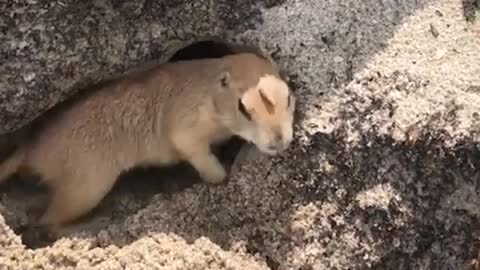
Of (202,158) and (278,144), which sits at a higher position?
(278,144)

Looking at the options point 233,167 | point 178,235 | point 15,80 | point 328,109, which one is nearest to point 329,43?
point 328,109

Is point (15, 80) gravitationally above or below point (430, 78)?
above

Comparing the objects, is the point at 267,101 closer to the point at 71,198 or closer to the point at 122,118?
the point at 122,118

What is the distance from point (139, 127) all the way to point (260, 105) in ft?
1.68

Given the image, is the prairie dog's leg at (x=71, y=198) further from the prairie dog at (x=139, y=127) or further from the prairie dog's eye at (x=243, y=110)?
the prairie dog's eye at (x=243, y=110)

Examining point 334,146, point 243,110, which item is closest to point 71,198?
point 243,110

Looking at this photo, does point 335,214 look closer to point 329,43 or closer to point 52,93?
point 329,43

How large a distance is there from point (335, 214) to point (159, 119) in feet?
2.24

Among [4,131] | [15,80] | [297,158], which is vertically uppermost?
[15,80]

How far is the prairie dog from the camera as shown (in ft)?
9.99

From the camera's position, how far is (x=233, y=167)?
3227 millimetres

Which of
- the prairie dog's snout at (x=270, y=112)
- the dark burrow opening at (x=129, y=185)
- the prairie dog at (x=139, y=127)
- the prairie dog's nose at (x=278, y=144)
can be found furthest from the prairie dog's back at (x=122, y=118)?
the prairie dog's nose at (x=278, y=144)

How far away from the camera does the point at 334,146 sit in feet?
10.2

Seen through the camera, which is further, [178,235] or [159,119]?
[159,119]
